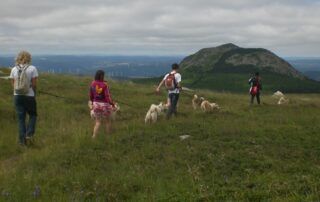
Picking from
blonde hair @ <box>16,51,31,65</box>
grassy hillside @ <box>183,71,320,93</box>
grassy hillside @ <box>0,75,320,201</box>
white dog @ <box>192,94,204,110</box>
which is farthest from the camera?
grassy hillside @ <box>183,71,320,93</box>

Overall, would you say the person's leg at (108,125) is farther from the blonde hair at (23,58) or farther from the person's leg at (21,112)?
the blonde hair at (23,58)

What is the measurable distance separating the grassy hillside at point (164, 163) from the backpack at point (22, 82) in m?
1.70

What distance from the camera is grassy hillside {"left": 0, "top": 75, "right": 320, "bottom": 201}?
8955mm

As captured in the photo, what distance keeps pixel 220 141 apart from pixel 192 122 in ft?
12.4

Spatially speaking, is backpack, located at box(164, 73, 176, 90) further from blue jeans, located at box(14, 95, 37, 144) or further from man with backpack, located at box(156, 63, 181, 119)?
blue jeans, located at box(14, 95, 37, 144)

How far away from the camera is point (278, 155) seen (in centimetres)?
1277

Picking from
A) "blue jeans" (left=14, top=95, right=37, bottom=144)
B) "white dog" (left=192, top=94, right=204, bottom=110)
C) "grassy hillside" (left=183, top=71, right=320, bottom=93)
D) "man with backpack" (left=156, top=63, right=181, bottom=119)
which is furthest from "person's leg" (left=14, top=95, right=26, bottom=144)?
"grassy hillside" (left=183, top=71, right=320, bottom=93)

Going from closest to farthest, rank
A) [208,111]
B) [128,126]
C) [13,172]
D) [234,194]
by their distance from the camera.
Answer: [234,194], [13,172], [128,126], [208,111]

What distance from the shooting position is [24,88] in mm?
14180

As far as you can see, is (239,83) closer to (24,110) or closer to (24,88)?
(24,110)

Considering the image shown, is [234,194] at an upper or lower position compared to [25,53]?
lower

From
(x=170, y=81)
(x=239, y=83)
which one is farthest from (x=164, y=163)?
(x=239, y=83)

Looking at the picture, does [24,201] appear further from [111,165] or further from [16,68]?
[16,68]

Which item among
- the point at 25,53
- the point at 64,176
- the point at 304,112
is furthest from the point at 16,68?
the point at 304,112
